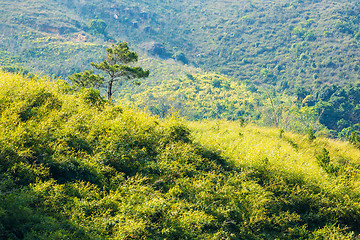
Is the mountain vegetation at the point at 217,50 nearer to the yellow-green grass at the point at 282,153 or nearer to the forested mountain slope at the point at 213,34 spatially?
the forested mountain slope at the point at 213,34

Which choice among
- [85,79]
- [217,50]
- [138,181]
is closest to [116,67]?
[85,79]

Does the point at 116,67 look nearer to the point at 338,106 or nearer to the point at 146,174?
the point at 146,174

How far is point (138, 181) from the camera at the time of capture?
343 inches

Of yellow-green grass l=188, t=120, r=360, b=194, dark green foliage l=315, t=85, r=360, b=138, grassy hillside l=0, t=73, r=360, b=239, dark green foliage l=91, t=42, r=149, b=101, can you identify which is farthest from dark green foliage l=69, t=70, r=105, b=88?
dark green foliage l=315, t=85, r=360, b=138

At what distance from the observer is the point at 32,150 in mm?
7992

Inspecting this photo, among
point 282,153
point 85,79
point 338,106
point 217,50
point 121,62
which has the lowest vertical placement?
point 338,106

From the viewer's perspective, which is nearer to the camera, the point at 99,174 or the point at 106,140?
the point at 99,174

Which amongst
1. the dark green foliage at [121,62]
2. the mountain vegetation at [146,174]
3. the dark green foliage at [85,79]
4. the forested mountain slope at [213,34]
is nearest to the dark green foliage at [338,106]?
the forested mountain slope at [213,34]

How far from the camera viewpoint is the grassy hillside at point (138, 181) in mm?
6887

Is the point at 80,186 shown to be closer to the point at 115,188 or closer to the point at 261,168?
the point at 115,188

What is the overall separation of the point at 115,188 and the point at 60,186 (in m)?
1.62

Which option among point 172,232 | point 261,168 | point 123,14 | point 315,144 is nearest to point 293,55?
point 123,14

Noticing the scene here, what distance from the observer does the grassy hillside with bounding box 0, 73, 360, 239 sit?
6887 mm

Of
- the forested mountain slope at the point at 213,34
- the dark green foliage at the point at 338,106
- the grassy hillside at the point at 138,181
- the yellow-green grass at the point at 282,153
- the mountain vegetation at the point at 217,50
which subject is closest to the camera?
the grassy hillside at the point at 138,181
